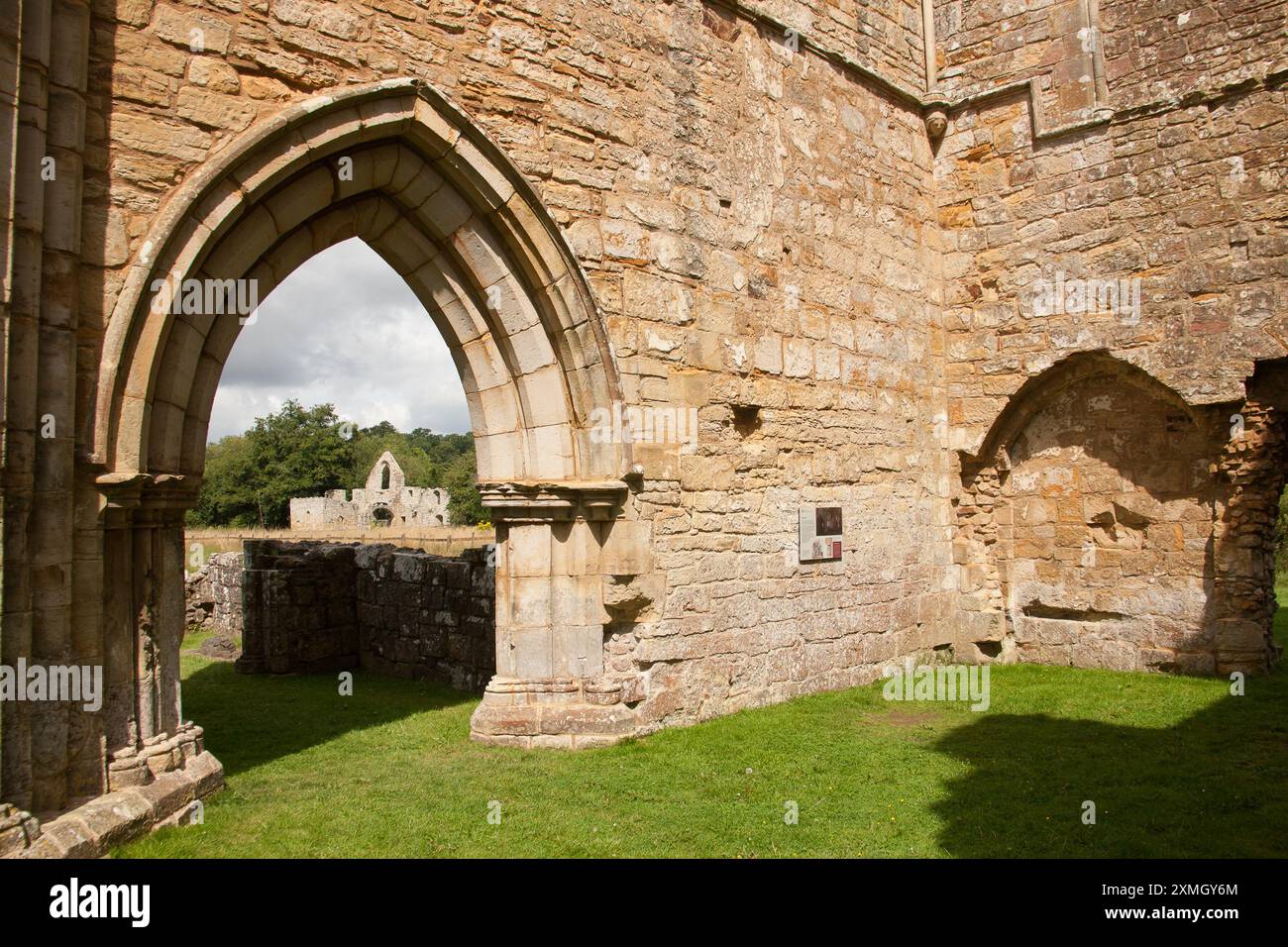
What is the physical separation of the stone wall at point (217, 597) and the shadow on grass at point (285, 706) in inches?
118

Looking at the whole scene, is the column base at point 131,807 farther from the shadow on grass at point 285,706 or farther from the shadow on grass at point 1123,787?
the shadow on grass at point 1123,787

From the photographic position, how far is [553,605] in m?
6.44

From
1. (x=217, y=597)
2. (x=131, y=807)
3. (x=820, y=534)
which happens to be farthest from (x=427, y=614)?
(x=217, y=597)

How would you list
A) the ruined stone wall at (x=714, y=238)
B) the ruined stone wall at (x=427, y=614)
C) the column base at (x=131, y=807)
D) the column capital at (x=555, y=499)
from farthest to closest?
the ruined stone wall at (x=427, y=614) < the column capital at (x=555, y=499) < the ruined stone wall at (x=714, y=238) < the column base at (x=131, y=807)

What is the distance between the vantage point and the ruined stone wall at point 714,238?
5.03 m

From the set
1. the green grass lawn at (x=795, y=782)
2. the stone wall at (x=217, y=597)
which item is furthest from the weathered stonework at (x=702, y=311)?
the stone wall at (x=217, y=597)

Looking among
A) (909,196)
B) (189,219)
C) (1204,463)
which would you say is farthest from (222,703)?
(1204,463)

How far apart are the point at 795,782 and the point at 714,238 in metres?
4.03

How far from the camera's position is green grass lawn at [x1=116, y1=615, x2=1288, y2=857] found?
175 inches

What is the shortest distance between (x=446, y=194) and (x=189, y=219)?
67.8 inches

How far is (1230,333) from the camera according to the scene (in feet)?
26.4

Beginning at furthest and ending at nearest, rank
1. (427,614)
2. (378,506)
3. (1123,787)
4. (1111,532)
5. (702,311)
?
(378,506) < (427,614) < (1111,532) < (702,311) < (1123,787)

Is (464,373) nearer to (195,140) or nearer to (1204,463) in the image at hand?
(195,140)

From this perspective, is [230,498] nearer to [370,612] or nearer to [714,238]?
[370,612]
